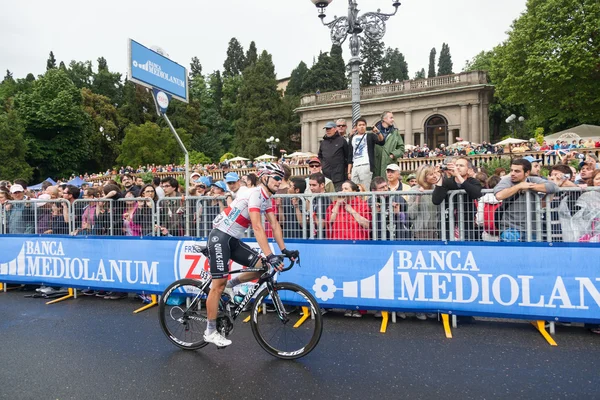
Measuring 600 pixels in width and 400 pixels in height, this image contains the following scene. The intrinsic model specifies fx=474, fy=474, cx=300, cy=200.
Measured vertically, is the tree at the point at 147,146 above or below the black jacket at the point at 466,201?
above

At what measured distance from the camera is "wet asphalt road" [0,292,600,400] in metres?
4.09

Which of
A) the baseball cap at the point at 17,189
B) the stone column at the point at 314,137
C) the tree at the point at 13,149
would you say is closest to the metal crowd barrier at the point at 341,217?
the baseball cap at the point at 17,189

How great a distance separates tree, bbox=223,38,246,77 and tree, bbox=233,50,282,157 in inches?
1276

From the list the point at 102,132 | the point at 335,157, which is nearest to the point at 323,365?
the point at 335,157

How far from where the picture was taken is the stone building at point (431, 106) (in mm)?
43406

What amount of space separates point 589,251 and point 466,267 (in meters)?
1.31

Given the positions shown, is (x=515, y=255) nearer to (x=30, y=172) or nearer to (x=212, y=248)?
(x=212, y=248)

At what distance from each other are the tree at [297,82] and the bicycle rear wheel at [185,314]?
7185cm

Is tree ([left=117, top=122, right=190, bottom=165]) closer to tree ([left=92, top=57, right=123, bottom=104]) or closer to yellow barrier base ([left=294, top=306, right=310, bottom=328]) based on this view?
tree ([left=92, top=57, right=123, bottom=104])

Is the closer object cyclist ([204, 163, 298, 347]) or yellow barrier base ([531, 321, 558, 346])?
cyclist ([204, 163, 298, 347])

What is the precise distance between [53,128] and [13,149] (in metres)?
7.63

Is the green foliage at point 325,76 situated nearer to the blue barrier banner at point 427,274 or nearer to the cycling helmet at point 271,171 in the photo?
the blue barrier banner at point 427,274

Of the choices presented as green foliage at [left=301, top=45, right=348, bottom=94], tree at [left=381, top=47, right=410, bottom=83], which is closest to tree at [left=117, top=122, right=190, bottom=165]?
green foliage at [left=301, top=45, right=348, bottom=94]

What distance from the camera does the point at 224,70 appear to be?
308 feet
